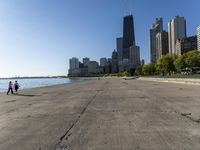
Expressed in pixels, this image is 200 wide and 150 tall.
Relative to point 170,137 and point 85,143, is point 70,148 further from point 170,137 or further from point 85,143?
point 170,137

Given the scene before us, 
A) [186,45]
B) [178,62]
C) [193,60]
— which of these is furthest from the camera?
[186,45]

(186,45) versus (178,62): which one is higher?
(186,45)

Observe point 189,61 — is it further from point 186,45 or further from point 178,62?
point 186,45

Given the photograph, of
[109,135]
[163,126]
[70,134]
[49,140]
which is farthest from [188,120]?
[49,140]

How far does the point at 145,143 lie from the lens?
22.5ft

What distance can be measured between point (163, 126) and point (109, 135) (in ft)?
6.90

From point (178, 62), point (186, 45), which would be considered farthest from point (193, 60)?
point (186, 45)

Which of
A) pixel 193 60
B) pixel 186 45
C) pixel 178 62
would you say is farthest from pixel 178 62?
pixel 186 45

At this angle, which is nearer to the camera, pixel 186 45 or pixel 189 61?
pixel 189 61

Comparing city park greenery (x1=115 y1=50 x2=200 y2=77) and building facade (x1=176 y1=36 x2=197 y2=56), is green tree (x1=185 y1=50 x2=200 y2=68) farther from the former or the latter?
building facade (x1=176 y1=36 x2=197 y2=56)

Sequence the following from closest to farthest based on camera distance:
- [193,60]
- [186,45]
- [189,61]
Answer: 1. [193,60]
2. [189,61]
3. [186,45]

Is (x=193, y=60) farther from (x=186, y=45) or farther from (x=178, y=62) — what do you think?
(x=186, y=45)

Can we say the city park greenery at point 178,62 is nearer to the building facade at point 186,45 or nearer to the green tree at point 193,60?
the green tree at point 193,60

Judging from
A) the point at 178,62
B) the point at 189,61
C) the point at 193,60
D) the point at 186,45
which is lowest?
the point at 178,62
